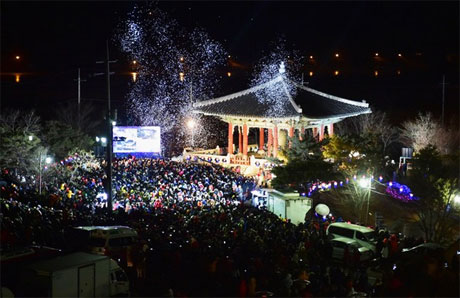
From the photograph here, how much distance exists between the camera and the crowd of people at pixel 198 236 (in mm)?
12711

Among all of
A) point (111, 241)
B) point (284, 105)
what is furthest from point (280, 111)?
point (111, 241)

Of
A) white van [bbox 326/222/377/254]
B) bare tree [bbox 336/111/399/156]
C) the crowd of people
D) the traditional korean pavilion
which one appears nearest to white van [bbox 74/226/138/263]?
the crowd of people

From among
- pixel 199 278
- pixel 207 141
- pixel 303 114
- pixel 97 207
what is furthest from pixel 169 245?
pixel 207 141

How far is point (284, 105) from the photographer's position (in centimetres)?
3697

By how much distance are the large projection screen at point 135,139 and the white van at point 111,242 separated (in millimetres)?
19703

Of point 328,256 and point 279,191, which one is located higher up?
point 279,191

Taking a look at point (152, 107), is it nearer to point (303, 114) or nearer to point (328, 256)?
point (303, 114)

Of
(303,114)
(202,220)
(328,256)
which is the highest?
(303,114)

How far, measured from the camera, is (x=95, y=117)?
2280 inches

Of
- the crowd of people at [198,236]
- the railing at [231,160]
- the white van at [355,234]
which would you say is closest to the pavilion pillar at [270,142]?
the railing at [231,160]

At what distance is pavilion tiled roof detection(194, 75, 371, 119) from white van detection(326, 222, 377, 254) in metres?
16.4

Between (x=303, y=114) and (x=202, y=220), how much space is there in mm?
19512

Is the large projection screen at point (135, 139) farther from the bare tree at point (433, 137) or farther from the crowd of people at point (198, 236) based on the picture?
the bare tree at point (433, 137)

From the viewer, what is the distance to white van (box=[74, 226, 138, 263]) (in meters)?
15.9
